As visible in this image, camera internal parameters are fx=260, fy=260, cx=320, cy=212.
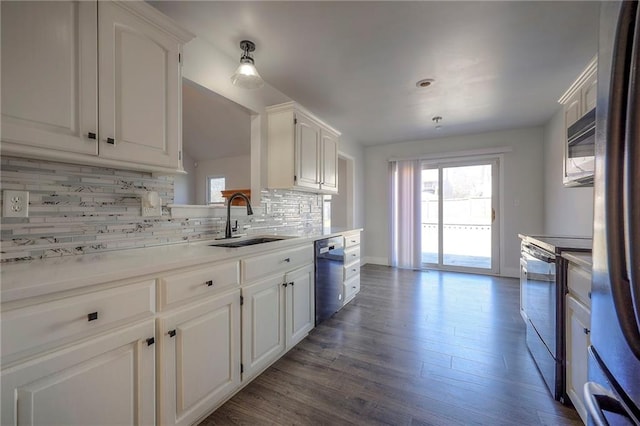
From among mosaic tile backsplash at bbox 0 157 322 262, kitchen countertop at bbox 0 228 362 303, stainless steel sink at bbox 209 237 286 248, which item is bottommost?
stainless steel sink at bbox 209 237 286 248

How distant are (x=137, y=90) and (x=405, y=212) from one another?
14.5 feet

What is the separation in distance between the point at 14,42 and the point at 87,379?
127cm

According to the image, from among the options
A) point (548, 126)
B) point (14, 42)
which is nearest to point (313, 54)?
point (14, 42)

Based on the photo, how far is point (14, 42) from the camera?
976 millimetres

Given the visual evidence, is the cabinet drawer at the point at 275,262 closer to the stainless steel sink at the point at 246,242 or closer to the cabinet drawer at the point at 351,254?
the stainless steel sink at the point at 246,242

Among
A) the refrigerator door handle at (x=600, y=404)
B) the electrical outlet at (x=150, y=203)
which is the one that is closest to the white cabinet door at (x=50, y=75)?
the electrical outlet at (x=150, y=203)

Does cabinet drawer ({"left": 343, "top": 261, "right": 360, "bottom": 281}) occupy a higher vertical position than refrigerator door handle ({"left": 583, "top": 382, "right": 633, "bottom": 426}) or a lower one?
lower

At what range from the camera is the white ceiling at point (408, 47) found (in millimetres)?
1698

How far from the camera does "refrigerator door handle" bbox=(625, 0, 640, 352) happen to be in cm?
51

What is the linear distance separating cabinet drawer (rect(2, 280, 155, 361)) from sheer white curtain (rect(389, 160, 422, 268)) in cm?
446

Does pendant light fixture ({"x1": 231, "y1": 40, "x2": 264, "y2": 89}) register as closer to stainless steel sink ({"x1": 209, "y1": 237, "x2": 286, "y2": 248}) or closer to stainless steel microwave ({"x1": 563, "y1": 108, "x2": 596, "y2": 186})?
stainless steel sink ({"x1": 209, "y1": 237, "x2": 286, "y2": 248})

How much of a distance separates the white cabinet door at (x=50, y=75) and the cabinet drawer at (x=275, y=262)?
37.5 inches

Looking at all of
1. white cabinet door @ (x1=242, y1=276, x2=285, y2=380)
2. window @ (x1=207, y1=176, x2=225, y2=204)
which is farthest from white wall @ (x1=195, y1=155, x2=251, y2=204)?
white cabinet door @ (x1=242, y1=276, x2=285, y2=380)

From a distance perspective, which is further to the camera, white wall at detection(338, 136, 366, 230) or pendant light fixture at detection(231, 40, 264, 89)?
white wall at detection(338, 136, 366, 230)
